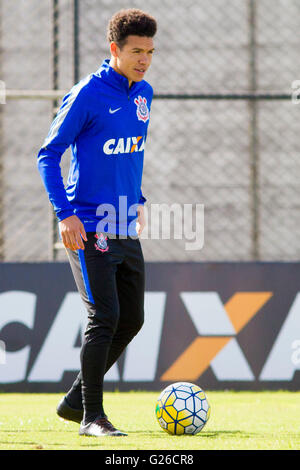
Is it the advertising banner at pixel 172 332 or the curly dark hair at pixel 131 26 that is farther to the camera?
the advertising banner at pixel 172 332

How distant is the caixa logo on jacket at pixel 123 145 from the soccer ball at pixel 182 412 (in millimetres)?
1265

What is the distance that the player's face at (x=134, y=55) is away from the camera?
4.50 metres

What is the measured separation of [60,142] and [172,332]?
2.97 meters

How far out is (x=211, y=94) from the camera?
24.5 feet

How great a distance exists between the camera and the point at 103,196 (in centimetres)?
452

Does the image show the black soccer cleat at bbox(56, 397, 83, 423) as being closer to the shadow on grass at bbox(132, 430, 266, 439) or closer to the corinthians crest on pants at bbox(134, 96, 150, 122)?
the shadow on grass at bbox(132, 430, 266, 439)

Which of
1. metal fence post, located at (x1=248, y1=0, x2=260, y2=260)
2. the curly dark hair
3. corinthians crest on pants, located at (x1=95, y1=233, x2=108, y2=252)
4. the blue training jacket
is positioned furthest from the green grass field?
the curly dark hair

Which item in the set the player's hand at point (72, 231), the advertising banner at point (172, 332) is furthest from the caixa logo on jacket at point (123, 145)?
the advertising banner at point (172, 332)

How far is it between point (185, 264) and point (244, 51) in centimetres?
202

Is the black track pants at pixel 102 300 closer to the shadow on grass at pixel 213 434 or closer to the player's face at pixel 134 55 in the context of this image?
the shadow on grass at pixel 213 434

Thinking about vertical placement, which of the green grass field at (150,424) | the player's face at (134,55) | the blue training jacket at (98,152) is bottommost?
the green grass field at (150,424)

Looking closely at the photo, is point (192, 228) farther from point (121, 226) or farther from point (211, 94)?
point (121, 226)

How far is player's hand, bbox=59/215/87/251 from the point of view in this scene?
170 inches

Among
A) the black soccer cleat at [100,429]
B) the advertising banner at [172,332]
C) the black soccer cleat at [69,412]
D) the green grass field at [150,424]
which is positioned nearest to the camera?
the green grass field at [150,424]
